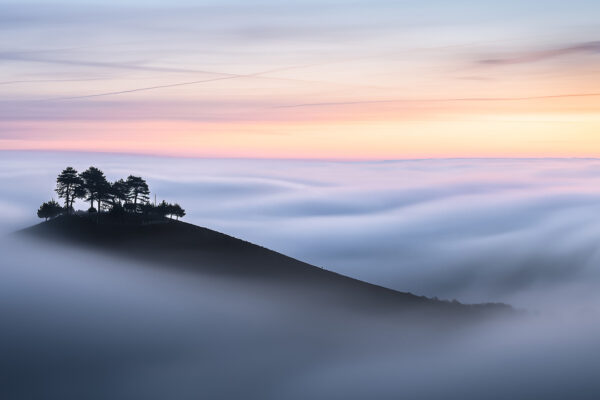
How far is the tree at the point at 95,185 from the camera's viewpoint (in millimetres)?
118062

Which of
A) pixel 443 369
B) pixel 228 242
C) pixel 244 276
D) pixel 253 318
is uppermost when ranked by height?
pixel 228 242

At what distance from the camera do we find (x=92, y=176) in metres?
118

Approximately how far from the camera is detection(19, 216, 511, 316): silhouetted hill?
11144 cm

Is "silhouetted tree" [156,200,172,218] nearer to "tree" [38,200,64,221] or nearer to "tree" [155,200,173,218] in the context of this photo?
"tree" [155,200,173,218]

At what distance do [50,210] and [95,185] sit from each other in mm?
12326

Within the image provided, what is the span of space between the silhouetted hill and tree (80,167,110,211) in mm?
4699

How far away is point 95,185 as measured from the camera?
118m

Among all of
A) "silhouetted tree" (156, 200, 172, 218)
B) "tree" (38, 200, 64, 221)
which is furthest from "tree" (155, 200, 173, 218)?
"tree" (38, 200, 64, 221)

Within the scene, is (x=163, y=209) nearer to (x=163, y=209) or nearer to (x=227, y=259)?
(x=163, y=209)

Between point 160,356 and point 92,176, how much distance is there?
50.1 meters

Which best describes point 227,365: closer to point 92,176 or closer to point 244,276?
point 244,276

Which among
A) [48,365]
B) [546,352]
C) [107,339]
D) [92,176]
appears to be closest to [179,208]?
[92,176]

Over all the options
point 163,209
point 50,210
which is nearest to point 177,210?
point 163,209

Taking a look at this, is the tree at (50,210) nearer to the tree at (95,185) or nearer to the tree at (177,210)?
the tree at (95,185)
